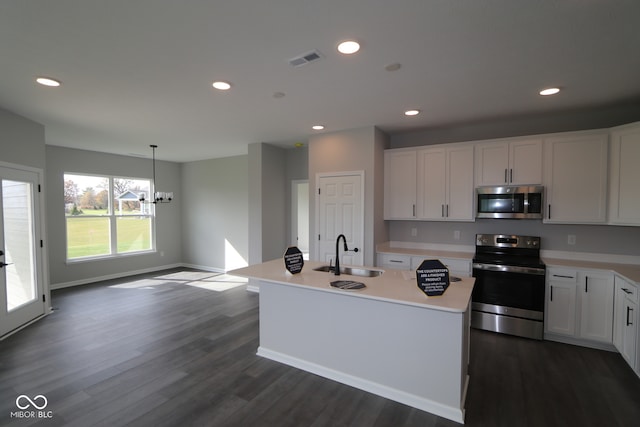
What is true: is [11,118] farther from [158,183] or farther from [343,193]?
[343,193]

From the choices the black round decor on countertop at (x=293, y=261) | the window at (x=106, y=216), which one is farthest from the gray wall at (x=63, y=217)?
the black round decor on countertop at (x=293, y=261)

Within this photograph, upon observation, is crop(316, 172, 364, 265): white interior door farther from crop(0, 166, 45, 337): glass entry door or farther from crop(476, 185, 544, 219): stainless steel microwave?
crop(0, 166, 45, 337): glass entry door

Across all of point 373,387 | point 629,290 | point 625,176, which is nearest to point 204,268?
point 373,387

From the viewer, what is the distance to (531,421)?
2174mm

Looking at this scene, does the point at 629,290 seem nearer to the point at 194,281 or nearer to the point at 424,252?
the point at 424,252

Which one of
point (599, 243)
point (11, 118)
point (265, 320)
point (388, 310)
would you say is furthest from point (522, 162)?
point (11, 118)

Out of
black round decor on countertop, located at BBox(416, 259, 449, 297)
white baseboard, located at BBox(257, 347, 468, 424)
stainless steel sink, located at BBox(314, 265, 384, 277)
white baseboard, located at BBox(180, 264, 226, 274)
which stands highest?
black round decor on countertop, located at BBox(416, 259, 449, 297)

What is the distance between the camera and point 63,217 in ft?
19.1

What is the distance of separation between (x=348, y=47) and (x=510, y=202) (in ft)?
9.73

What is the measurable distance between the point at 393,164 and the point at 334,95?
1.79 metres

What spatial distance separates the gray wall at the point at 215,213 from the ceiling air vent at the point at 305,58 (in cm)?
452

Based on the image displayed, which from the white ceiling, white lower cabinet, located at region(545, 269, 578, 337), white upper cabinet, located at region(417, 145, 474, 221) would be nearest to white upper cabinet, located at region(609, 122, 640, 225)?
the white ceiling

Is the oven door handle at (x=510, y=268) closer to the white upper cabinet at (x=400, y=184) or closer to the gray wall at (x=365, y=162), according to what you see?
the white upper cabinet at (x=400, y=184)

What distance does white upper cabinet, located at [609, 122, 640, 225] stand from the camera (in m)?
3.14
